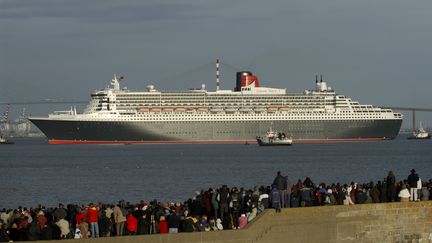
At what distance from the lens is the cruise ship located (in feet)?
388

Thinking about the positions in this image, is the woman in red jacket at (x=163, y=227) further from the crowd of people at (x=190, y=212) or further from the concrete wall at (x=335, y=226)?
the concrete wall at (x=335, y=226)

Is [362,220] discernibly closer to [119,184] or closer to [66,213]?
[66,213]

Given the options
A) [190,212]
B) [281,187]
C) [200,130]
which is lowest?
[190,212]

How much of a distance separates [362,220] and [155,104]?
101 meters

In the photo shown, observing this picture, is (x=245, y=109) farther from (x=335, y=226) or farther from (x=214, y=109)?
(x=335, y=226)

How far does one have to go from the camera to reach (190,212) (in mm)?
22141

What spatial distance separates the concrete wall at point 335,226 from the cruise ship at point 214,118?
9581 cm

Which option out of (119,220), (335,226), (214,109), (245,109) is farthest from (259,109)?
(119,220)

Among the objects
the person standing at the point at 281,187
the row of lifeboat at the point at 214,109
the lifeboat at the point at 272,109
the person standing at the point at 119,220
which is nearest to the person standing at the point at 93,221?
the person standing at the point at 119,220

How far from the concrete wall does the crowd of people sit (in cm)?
31

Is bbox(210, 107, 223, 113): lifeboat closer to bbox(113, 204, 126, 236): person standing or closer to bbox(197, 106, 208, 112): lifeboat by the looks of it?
bbox(197, 106, 208, 112): lifeboat

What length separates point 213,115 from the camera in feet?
400

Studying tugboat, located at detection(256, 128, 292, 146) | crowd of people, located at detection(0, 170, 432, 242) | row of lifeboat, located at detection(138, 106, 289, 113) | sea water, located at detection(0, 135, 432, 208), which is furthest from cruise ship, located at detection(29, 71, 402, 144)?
crowd of people, located at detection(0, 170, 432, 242)

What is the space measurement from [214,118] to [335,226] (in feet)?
330
